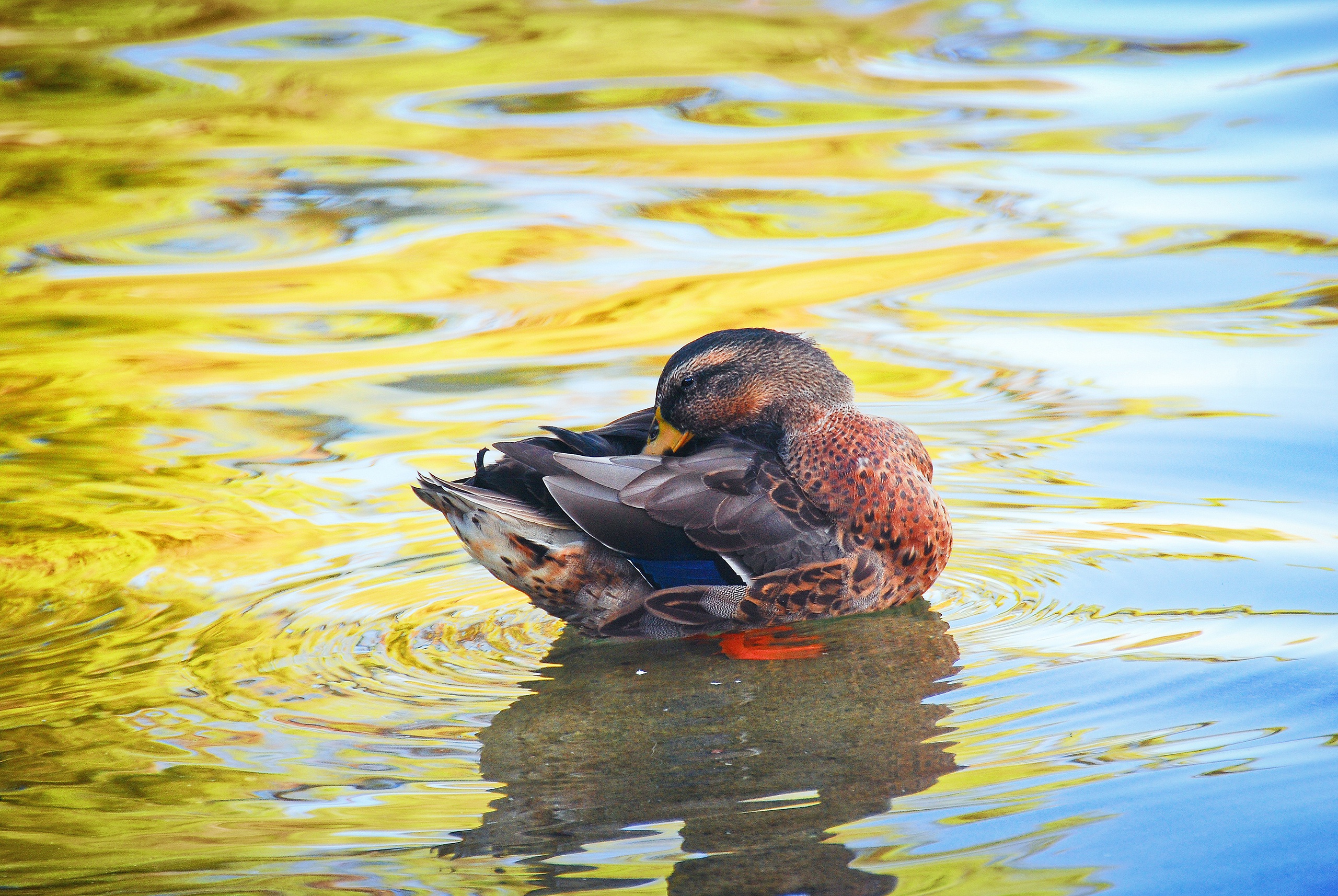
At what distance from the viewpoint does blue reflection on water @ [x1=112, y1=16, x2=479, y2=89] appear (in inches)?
476

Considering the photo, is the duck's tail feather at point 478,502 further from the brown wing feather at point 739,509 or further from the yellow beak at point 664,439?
the yellow beak at point 664,439

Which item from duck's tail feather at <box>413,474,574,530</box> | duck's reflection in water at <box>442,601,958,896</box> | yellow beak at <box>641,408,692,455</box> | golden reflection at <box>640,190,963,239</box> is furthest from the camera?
golden reflection at <box>640,190,963,239</box>

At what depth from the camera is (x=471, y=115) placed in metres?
10.9

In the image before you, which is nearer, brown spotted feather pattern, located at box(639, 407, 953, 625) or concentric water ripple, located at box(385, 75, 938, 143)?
brown spotted feather pattern, located at box(639, 407, 953, 625)

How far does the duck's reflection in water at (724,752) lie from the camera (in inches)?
118

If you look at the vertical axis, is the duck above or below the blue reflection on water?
below

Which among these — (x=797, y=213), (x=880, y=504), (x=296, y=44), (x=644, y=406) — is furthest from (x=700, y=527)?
(x=296, y=44)

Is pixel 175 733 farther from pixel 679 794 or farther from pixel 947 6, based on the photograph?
pixel 947 6

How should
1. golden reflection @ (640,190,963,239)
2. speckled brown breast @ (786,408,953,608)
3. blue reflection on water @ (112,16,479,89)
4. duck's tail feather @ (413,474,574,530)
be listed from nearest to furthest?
1. duck's tail feather @ (413,474,574,530)
2. speckled brown breast @ (786,408,953,608)
3. golden reflection @ (640,190,963,239)
4. blue reflection on water @ (112,16,479,89)

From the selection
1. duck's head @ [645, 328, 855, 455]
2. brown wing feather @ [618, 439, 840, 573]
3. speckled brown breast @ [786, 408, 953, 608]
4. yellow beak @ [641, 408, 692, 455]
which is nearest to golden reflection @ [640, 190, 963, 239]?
duck's head @ [645, 328, 855, 455]

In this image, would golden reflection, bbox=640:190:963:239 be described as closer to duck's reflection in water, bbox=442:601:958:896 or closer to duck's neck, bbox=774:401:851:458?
duck's neck, bbox=774:401:851:458

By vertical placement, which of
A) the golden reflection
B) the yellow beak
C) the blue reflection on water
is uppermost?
the blue reflection on water

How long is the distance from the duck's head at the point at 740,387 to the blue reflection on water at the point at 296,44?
27.2 ft

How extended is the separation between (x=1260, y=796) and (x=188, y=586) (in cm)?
323
